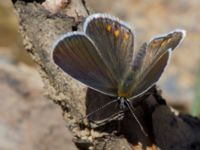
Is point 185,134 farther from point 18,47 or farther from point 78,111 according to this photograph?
point 18,47

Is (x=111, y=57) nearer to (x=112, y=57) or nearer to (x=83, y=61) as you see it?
(x=112, y=57)

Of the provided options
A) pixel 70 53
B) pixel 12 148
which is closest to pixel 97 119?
pixel 70 53

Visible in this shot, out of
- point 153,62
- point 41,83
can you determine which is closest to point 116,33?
point 153,62

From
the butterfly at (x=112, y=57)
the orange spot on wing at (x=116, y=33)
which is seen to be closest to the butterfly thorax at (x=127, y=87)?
the butterfly at (x=112, y=57)

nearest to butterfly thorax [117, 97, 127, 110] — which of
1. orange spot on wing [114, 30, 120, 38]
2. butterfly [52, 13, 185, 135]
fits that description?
butterfly [52, 13, 185, 135]

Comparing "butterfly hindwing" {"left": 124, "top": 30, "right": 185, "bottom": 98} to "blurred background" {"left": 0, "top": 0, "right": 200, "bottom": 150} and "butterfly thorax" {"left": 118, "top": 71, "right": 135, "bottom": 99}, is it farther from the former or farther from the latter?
"blurred background" {"left": 0, "top": 0, "right": 200, "bottom": 150}

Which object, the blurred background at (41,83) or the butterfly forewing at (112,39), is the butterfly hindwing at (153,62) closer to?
the butterfly forewing at (112,39)
